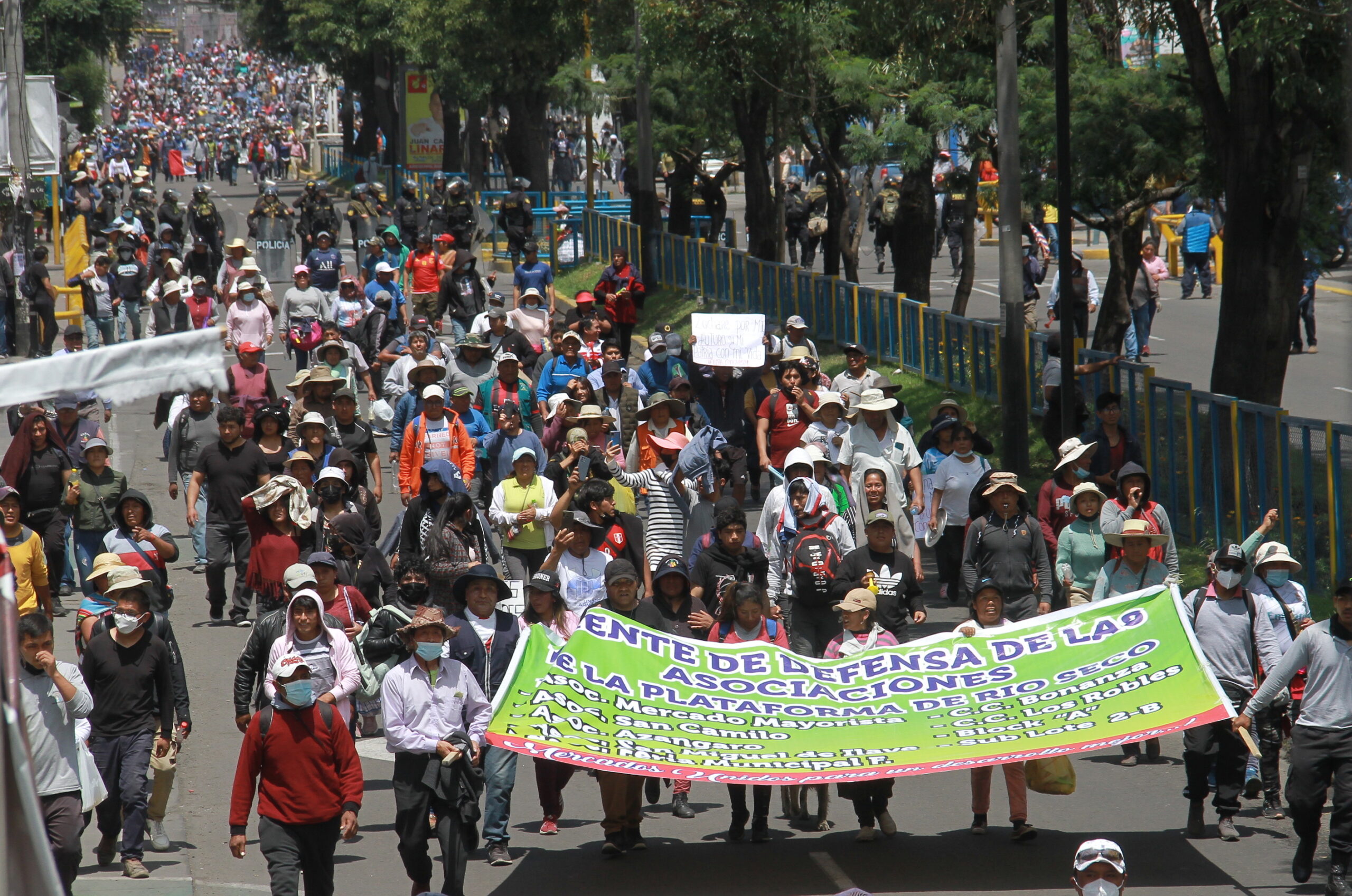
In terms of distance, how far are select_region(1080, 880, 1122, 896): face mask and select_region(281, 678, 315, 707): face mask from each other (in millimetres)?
3386

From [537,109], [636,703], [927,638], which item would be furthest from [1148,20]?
[537,109]

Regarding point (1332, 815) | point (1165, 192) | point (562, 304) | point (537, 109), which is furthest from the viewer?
point (537, 109)

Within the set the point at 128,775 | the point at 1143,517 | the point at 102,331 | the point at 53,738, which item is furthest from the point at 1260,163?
the point at 102,331

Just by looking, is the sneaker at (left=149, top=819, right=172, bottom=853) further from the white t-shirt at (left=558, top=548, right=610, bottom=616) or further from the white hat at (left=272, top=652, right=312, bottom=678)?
the white t-shirt at (left=558, top=548, right=610, bottom=616)

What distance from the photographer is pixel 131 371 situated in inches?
101

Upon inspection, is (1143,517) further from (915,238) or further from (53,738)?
(915,238)

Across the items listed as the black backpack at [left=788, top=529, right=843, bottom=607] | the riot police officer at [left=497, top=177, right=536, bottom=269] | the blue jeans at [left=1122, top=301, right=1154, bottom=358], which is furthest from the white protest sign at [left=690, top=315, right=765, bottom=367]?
the riot police officer at [left=497, top=177, right=536, bottom=269]

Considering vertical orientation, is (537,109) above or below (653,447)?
above

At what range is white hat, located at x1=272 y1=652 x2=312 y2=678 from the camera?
24.7 feet

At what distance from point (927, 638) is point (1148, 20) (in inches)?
297

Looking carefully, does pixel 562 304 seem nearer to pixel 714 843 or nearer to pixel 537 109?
pixel 537 109

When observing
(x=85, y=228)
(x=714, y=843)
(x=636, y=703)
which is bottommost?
(x=714, y=843)

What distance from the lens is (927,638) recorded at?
9.16 m

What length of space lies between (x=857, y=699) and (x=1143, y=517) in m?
2.80
